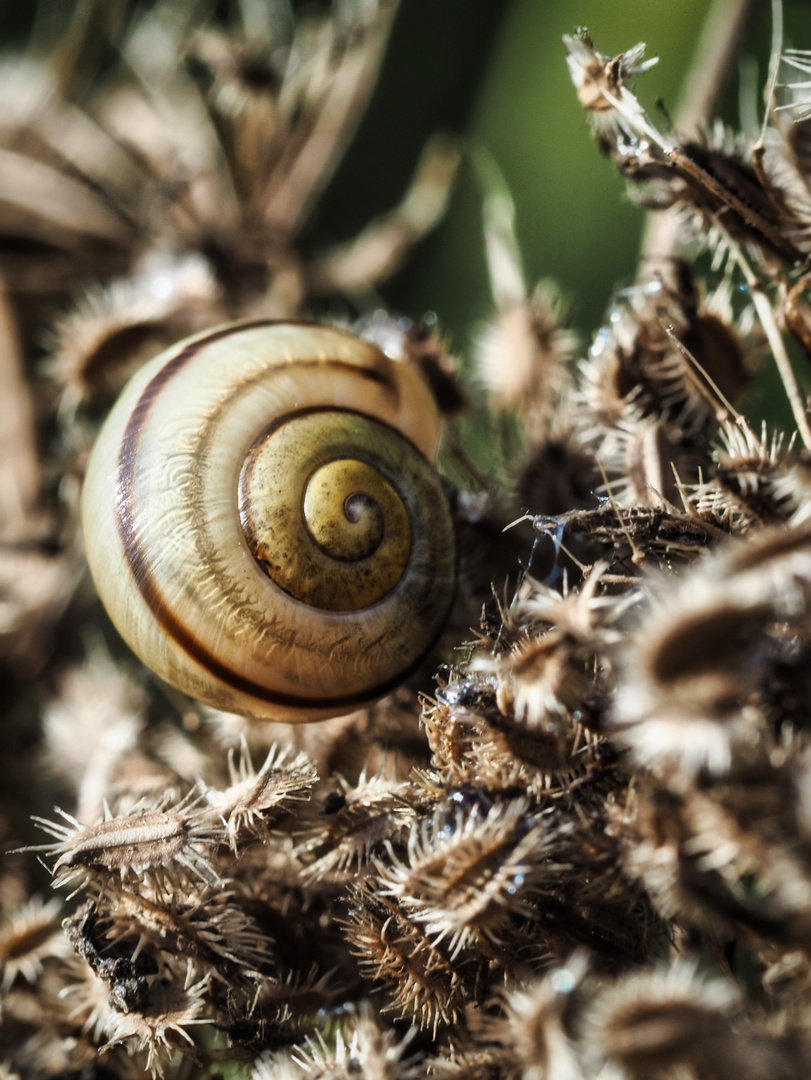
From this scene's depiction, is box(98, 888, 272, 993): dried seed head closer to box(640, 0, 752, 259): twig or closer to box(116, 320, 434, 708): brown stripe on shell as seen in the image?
box(116, 320, 434, 708): brown stripe on shell

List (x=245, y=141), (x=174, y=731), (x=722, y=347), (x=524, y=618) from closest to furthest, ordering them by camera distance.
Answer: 1. (x=524, y=618)
2. (x=722, y=347)
3. (x=174, y=731)
4. (x=245, y=141)

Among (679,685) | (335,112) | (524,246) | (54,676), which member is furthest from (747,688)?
(335,112)

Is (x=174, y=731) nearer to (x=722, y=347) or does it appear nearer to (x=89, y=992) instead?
(x=89, y=992)

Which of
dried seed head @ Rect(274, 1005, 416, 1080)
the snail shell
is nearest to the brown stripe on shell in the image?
the snail shell

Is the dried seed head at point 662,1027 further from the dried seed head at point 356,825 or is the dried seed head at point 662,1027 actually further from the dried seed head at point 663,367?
the dried seed head at point 663,367

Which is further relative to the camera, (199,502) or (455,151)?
(455,151)

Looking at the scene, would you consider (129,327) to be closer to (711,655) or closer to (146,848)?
(146,848)
